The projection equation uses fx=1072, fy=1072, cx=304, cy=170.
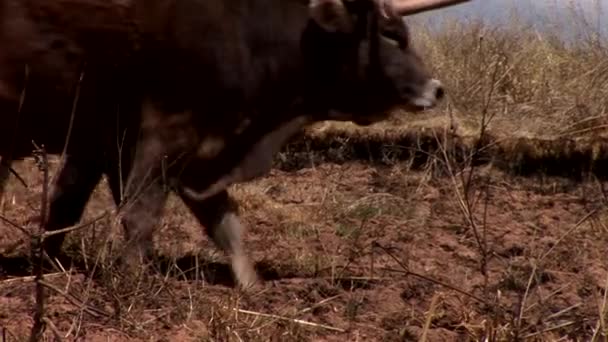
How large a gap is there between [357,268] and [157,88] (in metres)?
1.25

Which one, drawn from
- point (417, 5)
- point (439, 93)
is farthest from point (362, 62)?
point (417, 5)

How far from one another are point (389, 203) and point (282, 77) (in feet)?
5.49

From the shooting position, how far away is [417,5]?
6.03 metres

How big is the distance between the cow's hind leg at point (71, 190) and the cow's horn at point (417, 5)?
187 cm

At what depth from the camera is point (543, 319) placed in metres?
3.84

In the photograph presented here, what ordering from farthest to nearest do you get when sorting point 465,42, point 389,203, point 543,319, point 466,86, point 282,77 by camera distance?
point 465,42 < point 466,86 < point 389,203 < point 282,77 < point 543,319

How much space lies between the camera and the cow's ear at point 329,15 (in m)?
5.45

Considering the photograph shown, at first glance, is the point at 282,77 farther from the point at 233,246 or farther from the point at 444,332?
the point at 444,332

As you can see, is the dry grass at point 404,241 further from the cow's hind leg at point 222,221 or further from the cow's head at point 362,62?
the cow's head at point 362,62

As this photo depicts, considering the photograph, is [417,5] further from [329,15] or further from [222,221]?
[222,221]

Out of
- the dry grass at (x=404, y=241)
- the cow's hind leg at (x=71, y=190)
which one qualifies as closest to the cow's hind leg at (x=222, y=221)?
the dry grass at (x=404, y=241)

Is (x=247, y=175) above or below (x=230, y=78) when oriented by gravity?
below

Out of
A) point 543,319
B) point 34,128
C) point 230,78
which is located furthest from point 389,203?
point 543,319

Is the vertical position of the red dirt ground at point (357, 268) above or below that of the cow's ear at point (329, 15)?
below
